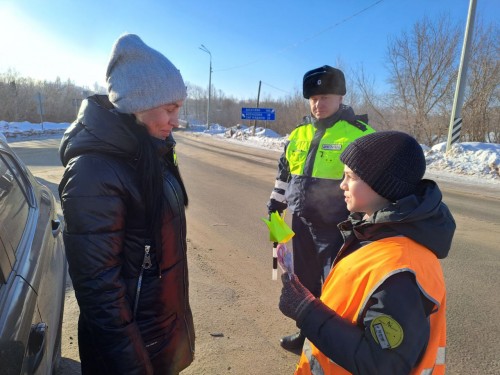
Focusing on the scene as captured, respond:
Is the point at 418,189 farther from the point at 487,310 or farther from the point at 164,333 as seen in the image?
the point at 487,310

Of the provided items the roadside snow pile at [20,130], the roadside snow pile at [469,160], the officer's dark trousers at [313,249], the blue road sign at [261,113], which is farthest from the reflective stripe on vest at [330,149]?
the blue road sign at [261,113]

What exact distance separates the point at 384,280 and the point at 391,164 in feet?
1.49

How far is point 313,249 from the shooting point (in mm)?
2801

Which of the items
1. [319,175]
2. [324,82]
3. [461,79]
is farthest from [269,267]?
[461,79]

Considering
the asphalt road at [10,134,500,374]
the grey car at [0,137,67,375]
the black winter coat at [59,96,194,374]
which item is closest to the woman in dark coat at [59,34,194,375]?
the black winter coat at [59,96,194,374]

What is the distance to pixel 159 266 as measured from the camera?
149cm

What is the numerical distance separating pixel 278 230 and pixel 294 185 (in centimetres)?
105

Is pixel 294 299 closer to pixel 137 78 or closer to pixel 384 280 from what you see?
pixel 384 280

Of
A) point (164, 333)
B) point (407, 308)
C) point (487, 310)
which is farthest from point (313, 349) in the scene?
point (487, 310)

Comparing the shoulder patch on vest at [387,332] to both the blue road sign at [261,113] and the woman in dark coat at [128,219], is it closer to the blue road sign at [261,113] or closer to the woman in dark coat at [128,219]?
the woman in dark coat at [128,219]

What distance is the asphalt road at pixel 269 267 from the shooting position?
268 cm

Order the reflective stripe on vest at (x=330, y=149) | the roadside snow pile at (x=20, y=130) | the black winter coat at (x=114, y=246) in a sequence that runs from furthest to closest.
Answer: the roadside snow pile at (x=20, y=130)
the reflective stripe on vest at (x=330, y=149)
the black winter coat at (x=114, y=246)

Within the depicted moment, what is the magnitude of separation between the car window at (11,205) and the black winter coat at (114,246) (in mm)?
509

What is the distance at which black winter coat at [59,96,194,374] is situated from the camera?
4.16ft
